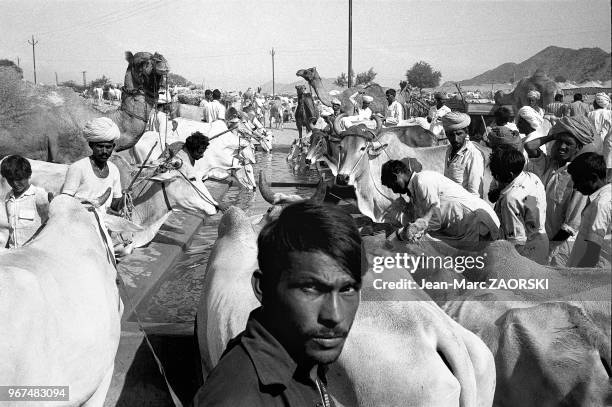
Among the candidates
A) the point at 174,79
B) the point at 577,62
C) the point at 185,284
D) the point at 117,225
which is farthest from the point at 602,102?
the point at 117,225

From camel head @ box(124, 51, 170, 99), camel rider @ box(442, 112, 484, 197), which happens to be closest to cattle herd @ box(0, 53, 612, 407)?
camel rider @ box(442, 112, 484, 197)

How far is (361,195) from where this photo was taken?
8.04 meters

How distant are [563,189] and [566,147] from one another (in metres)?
0.64

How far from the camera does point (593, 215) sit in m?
3.78

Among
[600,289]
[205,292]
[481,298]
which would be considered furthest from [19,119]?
Result: [600,289]

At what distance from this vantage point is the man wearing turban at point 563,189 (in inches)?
184

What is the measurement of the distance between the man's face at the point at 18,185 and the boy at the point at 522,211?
3751 mm

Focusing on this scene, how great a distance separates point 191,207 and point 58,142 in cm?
236

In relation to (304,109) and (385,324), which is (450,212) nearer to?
(385,324)

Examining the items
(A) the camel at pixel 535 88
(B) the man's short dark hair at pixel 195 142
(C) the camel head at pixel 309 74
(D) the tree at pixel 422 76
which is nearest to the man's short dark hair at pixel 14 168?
(B) the man's short dark hair at pixel 195 142

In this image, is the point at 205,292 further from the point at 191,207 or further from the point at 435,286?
the point at 191,207

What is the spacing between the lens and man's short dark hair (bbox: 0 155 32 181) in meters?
4.65

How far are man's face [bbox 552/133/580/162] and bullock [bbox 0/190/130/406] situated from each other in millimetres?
4130

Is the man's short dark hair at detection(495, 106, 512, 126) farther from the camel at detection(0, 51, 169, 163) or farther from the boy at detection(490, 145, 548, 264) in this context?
the camel at detection(0, 51, 169, 163)
